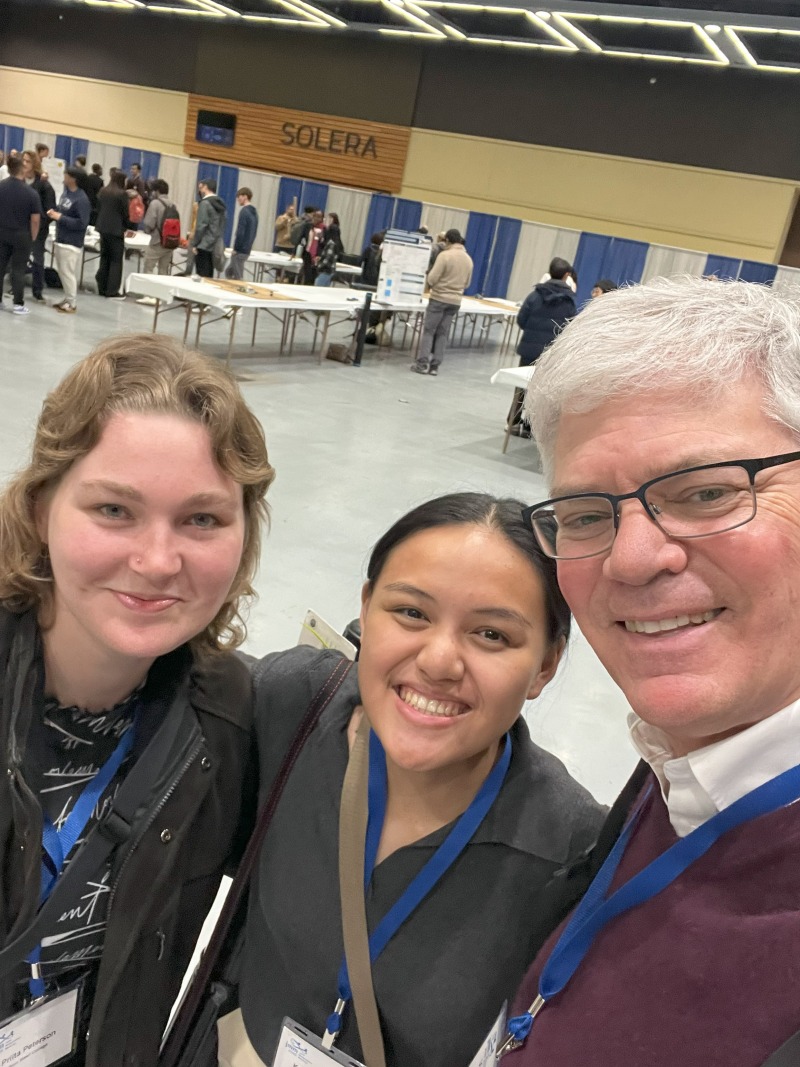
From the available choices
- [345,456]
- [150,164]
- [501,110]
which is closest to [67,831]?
[345,456]

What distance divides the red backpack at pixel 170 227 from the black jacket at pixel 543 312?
5.64 meters

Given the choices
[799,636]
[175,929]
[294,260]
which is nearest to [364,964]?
[175,929]

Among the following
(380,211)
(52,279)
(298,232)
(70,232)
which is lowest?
(52,279)

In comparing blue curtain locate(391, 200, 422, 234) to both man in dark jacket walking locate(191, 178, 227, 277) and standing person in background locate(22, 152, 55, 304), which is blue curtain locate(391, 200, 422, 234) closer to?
man in dark jacket walking locate(191, 178, 227, 277)

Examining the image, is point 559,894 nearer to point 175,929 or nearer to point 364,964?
point 364,964

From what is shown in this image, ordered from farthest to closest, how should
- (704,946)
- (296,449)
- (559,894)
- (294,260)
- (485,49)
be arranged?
(485,49) → (294,260) → (296,449) → (559,894) → (704,946)

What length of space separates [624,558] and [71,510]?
2.60 ft

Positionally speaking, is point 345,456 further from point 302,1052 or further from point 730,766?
point 730,766

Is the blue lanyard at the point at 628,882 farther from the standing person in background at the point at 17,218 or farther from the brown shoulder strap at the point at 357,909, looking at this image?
the standing person in background at the point at 17,218

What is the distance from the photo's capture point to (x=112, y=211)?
9.91 metres

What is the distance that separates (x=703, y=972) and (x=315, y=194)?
794 inches

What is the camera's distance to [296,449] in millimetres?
6020

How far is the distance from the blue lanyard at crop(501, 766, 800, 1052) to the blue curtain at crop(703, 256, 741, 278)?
1560 cm

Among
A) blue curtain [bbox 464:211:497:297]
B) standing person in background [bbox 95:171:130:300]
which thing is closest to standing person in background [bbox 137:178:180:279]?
standing person in background [bbox 95:171:130:300]
